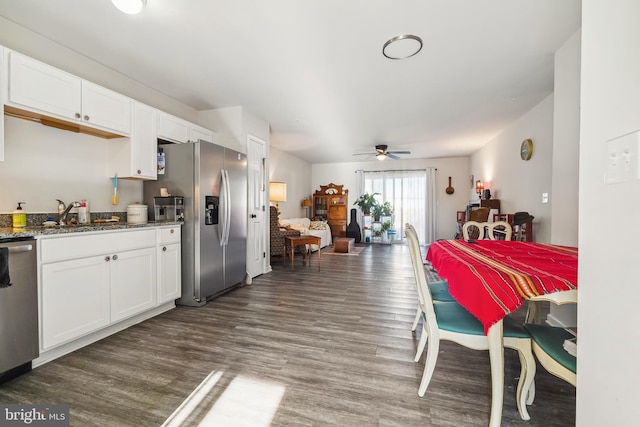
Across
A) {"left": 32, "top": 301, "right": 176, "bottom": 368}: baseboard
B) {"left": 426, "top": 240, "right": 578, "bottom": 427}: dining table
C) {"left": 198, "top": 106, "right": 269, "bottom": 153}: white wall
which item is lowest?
{"left": 32, "top": 301, "right": 176, "bottom": 368}: baseboard

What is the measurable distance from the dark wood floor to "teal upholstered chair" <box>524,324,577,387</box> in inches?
17.7

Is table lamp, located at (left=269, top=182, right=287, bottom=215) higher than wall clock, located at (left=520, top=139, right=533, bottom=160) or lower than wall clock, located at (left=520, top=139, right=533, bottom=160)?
lower

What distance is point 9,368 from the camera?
5.39ft

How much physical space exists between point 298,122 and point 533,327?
4205 millimetres

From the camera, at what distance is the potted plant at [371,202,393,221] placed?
8.14 meters

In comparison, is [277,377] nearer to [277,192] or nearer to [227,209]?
[227,209]

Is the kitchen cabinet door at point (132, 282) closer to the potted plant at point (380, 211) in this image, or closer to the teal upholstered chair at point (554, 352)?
the teal upholstered chair at point (554, 352)

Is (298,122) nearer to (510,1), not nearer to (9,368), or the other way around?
(510,1)

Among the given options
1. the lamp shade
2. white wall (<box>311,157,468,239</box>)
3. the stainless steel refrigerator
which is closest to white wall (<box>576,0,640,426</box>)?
the stainless steel refrigerator

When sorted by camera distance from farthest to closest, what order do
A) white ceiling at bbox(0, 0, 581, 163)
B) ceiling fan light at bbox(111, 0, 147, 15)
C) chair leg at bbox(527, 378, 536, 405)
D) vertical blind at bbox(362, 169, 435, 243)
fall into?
1. vertical blind at bbox(362, 169, 435, 243)
2. white ceiling at bbox(0, 0, 581, 163)
3. ceiling fan light at bbox(111, 0, 147, 15)
4. chair leg at bbox(527, 378, 536, 405)

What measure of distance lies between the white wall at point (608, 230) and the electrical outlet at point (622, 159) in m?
0.02

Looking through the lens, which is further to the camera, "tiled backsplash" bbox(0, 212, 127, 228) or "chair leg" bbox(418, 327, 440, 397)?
"tiled backsplash" bbox(0, 212, 127, 228)

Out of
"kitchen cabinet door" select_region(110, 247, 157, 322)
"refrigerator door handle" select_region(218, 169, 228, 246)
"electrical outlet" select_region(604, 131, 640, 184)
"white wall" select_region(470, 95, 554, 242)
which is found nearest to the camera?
"electrical outlet" select_region(604, 131, 640, 184)

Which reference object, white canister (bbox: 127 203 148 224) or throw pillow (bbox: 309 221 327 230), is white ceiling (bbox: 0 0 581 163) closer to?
white canister (bbox: 127 203 148 224)
